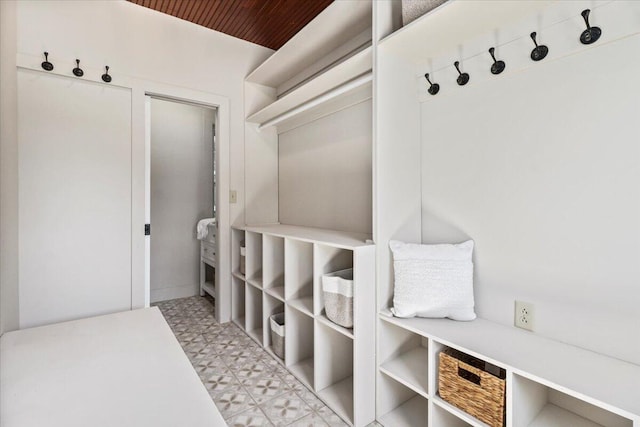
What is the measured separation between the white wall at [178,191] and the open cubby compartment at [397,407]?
8.98ft

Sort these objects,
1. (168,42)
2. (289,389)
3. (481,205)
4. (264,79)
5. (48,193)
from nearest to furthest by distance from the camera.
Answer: (481,205), (289,389), (48,193), (168,42), (264,79)

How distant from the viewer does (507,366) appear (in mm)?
1073

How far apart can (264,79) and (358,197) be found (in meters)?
1.49

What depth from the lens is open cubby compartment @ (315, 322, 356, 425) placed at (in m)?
1.74

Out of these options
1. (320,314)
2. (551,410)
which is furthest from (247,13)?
(551,410)

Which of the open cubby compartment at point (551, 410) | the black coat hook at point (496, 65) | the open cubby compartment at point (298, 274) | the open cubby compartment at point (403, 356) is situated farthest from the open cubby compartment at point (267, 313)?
the black coat hook at point (496, 65)

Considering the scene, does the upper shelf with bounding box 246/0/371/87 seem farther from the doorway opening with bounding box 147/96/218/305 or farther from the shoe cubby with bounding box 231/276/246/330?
the shoe cubby with bounding box 231/276/246/330

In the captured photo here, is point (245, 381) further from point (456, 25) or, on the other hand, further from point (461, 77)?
point (456, 25)

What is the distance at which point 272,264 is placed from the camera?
228 cm

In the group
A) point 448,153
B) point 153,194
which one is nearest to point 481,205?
point 448,153

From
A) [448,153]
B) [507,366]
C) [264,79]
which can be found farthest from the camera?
[264,79]

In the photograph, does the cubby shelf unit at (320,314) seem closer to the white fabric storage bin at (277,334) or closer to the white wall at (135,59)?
the white fabric storage bin at (277,334)

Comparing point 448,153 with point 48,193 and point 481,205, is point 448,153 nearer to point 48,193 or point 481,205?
point 481,205

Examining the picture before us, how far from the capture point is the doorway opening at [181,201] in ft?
11.5
